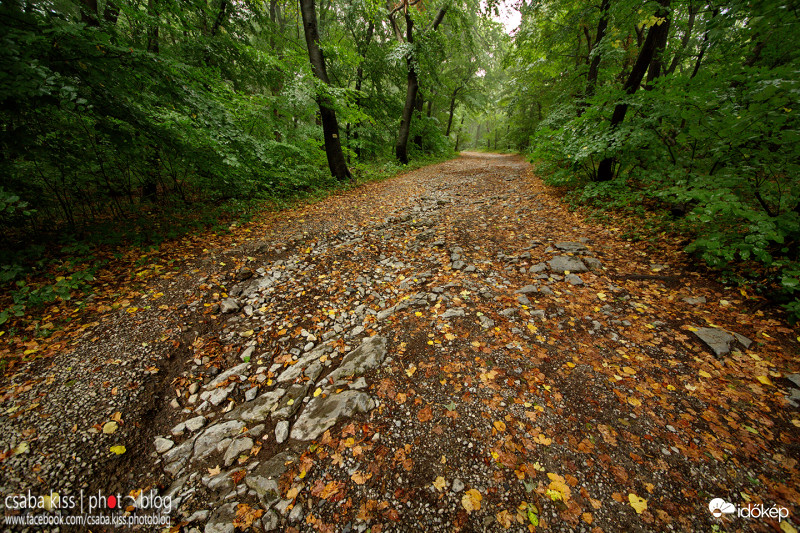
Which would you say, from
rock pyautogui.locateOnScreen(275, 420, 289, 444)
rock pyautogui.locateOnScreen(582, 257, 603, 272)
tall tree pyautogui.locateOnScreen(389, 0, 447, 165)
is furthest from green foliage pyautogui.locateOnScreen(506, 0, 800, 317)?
tall tree pyautogui.locateOnScreen(389, 0, 447, 165)

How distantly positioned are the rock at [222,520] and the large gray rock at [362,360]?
43.5 inches

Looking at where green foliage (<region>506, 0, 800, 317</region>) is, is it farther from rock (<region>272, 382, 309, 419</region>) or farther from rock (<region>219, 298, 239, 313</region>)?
rock (<region>219, 298, 239, 313</region>)

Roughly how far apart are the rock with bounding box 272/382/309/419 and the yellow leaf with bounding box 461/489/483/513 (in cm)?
158

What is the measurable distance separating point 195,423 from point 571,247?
5.66 m

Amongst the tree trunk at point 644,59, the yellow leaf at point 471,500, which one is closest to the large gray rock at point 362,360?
the yellow leaf at point 471,500

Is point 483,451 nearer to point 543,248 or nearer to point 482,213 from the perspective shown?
point 543,248

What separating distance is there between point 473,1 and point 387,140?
6901mm

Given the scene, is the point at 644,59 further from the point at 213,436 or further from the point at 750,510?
the point at 213,436

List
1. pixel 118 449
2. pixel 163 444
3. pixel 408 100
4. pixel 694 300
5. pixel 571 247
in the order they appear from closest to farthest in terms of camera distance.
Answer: pixel 118 449 → pixel 163 444 → pixel 694 300 → pixel 571 247 → pixel 408 100

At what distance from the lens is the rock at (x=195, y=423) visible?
2378mm

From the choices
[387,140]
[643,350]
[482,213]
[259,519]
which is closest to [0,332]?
[259,519]

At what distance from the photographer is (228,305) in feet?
12.1

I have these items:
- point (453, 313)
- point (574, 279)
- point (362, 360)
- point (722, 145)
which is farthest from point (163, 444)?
point (722, 145)

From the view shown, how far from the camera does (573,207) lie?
21.1 feet
